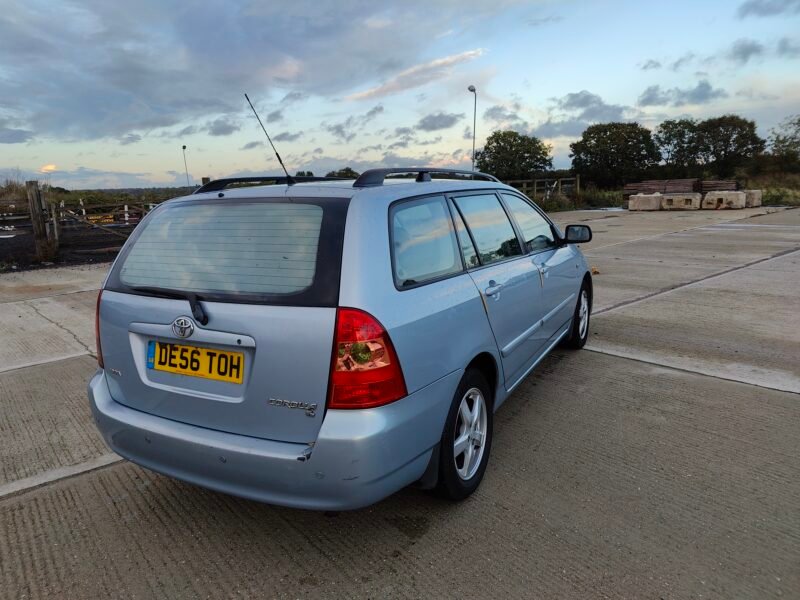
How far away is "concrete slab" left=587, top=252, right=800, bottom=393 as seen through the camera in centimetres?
436

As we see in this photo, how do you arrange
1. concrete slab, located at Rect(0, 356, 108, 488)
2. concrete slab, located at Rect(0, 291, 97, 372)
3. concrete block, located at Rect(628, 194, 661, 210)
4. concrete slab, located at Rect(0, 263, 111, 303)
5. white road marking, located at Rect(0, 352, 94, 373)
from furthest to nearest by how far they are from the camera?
concrete block, located at Rect(628, 194, 661, 210) < concrete slab, located at Rect(0, 263, 111, 303) < concrete slab, located at Rect(0, 291, 97, 372) < white road marking, located at Rect(0, 352, 94, 373) < concrete slab, located at Rect(0, 356, 108, 488)

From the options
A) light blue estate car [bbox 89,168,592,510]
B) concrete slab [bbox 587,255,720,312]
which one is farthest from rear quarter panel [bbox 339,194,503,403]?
concrete slab [bbox 587,255,720,312]

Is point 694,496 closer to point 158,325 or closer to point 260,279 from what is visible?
point 260,279

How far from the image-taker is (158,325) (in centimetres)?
229

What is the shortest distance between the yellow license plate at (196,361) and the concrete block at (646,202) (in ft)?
86.5

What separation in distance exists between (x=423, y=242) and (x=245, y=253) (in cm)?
81

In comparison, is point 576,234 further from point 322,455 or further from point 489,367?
point 322,455

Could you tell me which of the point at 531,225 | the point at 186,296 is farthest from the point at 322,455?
the point at 531,225

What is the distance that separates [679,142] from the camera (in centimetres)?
6278

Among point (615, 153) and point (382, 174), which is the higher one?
point (615, 153)

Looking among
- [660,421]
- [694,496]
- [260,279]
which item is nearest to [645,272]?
[660,421]

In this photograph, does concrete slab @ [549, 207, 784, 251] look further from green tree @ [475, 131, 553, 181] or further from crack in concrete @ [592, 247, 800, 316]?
green tree @ [475, 131, 553, 181]

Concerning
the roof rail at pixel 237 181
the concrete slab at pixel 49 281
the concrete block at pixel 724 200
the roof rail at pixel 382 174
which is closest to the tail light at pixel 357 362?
the roof rail at pixel 382 174

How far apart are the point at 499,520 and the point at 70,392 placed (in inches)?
136
